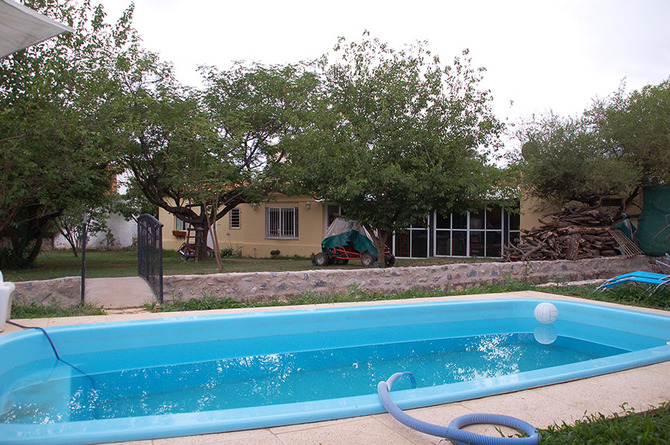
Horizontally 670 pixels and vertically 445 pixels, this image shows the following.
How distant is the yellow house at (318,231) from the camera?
1738 cm

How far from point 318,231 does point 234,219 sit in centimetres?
473

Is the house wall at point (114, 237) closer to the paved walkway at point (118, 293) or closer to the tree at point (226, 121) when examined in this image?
the tree at point (226, 121)

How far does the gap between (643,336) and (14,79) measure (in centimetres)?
1284

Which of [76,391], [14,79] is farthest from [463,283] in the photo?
[14,79]

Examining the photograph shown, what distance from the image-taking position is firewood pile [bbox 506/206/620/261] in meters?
12.7

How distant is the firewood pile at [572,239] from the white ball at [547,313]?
5.42m

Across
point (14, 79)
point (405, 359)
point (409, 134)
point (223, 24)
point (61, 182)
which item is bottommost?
point (405, 359)

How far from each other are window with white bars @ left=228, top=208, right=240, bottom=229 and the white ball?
643 inches

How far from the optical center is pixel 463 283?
33.9ft

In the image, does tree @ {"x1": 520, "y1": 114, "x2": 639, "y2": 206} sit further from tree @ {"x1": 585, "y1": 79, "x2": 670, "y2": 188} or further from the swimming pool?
the swimming pool

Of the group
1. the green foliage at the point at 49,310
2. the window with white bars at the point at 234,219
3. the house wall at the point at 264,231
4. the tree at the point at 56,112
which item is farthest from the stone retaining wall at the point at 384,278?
the window with white bars at the point at 234,219

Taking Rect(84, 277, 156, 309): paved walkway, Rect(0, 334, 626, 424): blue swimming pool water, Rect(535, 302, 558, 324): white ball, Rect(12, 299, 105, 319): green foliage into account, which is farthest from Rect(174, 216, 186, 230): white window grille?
Rect(535, 302, 558, 324): white ball

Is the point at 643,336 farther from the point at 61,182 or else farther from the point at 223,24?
the point at 61,182

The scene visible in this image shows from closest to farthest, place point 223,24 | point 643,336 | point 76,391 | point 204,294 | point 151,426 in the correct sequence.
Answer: point 151,426
point 76,391
point 643,336
point 204,294
point 223,24
